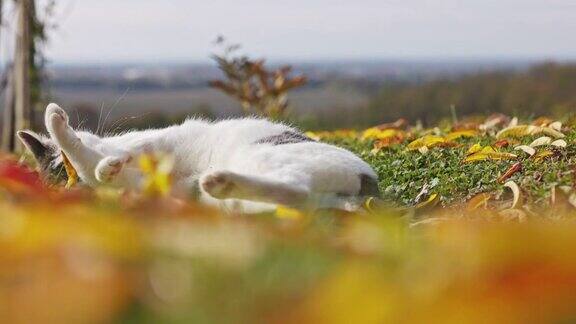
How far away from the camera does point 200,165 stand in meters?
3.69

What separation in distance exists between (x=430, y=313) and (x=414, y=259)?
0.18 meters

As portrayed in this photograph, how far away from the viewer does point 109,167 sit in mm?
3180

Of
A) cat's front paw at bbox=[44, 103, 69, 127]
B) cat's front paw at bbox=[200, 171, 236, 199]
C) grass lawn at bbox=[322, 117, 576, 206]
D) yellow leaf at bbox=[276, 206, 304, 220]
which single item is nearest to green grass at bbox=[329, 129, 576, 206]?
grass lawn at bbox=[322, 117, 576, 206]

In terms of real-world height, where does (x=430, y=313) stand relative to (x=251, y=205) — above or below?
above

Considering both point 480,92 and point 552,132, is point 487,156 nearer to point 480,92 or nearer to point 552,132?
point 552,132

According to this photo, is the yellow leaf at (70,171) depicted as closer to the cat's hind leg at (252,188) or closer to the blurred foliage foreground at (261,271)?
the cat's hind leg at (252,188)

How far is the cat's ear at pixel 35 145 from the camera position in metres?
3.74

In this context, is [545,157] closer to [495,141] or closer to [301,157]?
[495,141]

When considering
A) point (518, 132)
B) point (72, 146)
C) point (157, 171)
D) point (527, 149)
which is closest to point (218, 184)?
point (157, 171)

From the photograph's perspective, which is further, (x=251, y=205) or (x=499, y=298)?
(x=251, y=205)

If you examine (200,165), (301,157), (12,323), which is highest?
(12,323)

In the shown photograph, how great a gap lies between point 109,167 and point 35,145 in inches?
29.8

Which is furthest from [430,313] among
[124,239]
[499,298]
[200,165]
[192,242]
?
[200,165]

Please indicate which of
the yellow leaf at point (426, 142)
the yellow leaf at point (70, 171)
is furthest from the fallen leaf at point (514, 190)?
the yellow leaf at point (70, 171)
